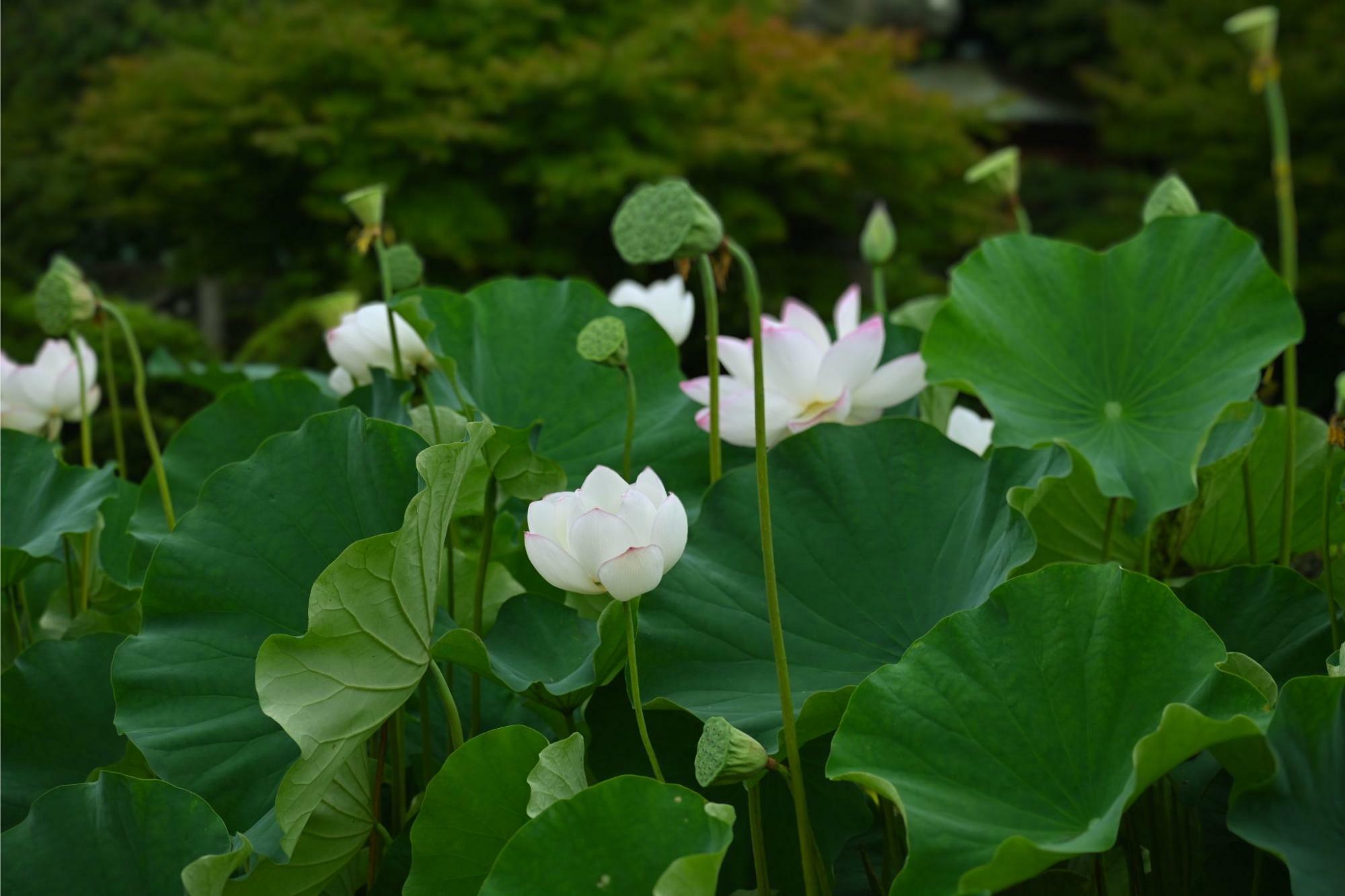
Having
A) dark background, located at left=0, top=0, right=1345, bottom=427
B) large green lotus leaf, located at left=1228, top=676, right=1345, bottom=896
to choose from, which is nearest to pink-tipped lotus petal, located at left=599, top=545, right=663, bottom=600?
large green lotus leaf, located at left=1228, top=676, right=1345, bottom=896

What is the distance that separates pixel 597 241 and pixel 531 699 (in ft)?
15.6

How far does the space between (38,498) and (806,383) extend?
1.46 ft

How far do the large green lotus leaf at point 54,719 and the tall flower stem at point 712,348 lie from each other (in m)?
0.32

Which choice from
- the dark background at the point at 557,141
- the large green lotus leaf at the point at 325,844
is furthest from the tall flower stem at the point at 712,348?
the dark background at the point at 557,141

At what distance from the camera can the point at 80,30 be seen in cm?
646

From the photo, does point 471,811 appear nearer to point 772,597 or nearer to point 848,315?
point 772,597

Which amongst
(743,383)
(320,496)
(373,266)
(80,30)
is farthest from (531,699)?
(80,30)

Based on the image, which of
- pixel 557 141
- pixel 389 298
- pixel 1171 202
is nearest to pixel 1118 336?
pixel 1171 202

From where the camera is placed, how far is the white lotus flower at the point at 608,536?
19.3 inches

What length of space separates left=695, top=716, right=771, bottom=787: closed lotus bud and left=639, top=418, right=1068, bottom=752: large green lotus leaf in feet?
0.32

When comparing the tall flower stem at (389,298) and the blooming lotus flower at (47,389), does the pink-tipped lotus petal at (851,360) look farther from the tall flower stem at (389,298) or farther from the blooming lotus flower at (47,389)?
the blooming lotus flower at (47,389)

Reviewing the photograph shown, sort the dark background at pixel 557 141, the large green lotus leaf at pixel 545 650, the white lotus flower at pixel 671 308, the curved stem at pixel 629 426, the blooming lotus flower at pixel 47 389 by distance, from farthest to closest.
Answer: the dark background at pixel 557 141
the white lotus flower at pixel 671 308
the blooming lotus flower at pixel 47 389
the curved stem at pixel 629 426
the large green lotus leaf at pixel 545 650

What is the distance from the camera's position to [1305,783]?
417 millimetres

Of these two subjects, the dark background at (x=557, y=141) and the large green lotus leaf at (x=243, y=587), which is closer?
the large green lotus leaf at (x=243, y=587)
